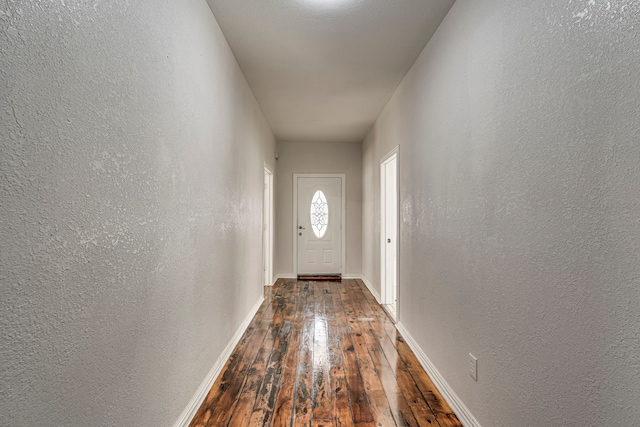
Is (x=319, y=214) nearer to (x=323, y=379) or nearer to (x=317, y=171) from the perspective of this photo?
(x=317, y=171)

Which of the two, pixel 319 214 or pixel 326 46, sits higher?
pixel 326 46

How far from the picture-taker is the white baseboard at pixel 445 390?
1905 millimetres

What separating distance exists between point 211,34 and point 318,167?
13.6 ft

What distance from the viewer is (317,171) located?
6398mm

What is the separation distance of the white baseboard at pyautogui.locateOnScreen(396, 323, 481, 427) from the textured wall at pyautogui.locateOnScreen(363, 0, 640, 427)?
0.18ft

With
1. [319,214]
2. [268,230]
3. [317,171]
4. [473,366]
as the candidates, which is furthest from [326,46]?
[319,214]

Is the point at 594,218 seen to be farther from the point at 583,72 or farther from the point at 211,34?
the point at 211,34

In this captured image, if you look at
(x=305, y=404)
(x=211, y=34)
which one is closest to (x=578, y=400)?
(x=305, y=404)

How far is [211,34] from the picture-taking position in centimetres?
233

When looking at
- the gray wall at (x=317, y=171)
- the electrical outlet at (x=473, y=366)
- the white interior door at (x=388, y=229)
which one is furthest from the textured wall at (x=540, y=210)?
the gray wall at (x=317, y=171)

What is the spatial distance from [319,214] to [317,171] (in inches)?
31.0

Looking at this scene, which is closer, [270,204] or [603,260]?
[603,260]

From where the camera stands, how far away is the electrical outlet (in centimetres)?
185

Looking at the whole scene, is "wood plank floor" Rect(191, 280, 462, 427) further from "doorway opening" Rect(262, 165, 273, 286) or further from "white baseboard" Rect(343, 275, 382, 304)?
"doorway opening" Rect(262, 165, 273, 286)
